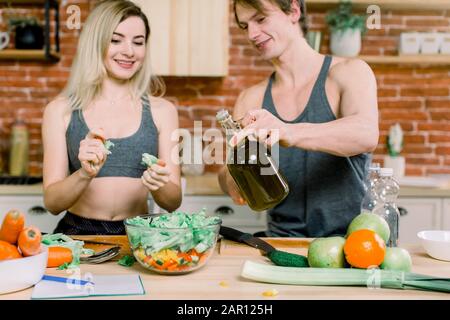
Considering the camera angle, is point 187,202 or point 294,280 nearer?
point 294,280

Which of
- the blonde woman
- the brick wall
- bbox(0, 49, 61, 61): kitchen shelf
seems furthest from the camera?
the brick wall

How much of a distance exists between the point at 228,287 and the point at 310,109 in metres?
0.87

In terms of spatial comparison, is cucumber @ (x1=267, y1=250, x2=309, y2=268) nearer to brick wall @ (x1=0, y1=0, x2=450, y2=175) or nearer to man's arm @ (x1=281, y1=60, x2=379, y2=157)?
man's arm @ (x1=281, y1=60, x2=379, y2=157)

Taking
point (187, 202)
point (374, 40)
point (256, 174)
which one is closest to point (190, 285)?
point (256, 174)

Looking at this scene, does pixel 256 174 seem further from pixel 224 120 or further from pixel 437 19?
pixel 437 19

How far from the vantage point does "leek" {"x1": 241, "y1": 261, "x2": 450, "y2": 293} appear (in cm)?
101

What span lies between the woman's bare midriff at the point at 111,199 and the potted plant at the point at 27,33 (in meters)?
1.47

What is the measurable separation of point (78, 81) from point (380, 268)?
4.25 feet

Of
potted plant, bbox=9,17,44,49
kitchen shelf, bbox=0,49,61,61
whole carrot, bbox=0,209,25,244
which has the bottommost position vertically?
whole carrot, bbox=0,209,25,244

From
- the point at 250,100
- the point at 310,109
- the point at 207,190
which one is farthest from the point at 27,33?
the point at 310,109

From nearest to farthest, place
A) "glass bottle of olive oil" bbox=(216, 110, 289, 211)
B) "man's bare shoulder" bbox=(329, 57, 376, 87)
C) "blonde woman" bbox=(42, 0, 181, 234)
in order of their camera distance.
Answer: "glass bottle of olive oil" bbox=(216, 110, 289, 211), "man's bare shoulder" bbox=(329, 57, 376, 87), "blonde woman" bbox=(42, 0, 181, 234)

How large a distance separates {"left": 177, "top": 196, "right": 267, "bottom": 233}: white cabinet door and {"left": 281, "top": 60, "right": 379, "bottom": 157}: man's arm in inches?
43.1

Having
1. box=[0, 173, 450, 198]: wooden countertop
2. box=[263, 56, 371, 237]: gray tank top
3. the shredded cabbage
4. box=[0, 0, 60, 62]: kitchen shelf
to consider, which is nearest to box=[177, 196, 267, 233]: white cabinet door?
box=[0, 173, 450, 198]: wooden countertop

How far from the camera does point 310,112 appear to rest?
1762mm
